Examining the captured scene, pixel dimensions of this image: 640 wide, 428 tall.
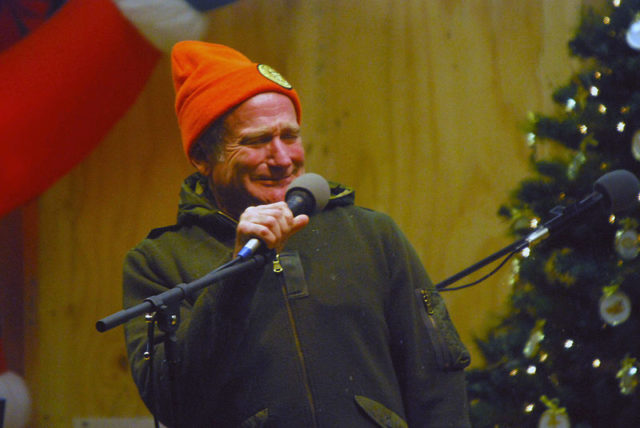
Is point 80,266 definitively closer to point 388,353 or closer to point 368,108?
Result: point 368,108

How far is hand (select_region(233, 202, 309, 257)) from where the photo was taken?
1.12 m

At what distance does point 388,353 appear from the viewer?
1451mm

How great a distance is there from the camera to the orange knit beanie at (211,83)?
1568 millimetres

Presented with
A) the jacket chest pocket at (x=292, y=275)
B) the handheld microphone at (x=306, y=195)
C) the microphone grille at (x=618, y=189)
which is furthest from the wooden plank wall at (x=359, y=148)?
the handheld microphone at (x=306, y=195)

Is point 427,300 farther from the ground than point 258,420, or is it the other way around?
point 427,300

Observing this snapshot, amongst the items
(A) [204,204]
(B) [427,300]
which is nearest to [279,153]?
(A) [204,204]

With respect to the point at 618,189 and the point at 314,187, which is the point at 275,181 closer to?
the point at 314,187

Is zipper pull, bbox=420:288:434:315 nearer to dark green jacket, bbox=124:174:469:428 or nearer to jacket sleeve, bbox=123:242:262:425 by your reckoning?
dark green jacket, bbox=124:174:469:428

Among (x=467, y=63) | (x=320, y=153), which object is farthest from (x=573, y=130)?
(x=320, y=153)

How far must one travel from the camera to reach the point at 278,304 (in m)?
1.39

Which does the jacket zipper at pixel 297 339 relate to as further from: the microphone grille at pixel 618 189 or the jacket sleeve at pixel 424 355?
the microphone grille at pixel 618 189

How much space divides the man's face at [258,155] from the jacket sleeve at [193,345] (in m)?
0.21

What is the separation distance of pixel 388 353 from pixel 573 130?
95cm

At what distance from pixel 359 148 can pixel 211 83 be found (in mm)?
1173
